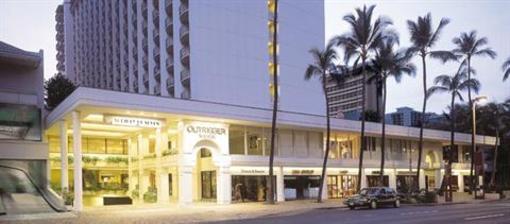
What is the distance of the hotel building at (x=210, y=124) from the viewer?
1499 inches

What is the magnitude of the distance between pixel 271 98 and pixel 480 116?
88.9ft

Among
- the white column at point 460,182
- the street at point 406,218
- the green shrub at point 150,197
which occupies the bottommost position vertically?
the white column at point 460,182

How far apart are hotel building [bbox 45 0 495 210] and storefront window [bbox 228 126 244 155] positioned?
0.27 feet

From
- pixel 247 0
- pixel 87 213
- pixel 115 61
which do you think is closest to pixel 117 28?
pixel 115 61

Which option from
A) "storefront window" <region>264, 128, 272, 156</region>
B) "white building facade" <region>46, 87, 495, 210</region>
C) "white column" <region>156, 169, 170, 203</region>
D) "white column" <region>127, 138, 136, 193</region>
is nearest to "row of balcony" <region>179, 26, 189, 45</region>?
"white building facade" <region>46, 87, 495, 210</region>

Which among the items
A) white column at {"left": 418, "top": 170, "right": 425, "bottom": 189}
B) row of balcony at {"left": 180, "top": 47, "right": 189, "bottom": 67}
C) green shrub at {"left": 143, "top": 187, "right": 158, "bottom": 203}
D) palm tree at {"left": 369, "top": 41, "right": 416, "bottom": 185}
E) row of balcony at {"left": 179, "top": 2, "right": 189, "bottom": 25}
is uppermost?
row of balcony at {"left": 179, "top": 2, "right": 189, "bottom": 25}

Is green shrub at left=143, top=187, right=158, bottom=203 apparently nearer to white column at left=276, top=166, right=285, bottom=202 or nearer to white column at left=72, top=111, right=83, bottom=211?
white column at left=72, top=111, right=83, bottom=211

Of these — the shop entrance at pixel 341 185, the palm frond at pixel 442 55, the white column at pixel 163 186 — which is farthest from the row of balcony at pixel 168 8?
the palm frond at pixel 442 55

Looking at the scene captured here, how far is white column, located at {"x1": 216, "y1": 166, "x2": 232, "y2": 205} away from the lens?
40.6 meters

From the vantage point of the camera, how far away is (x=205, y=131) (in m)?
39.7

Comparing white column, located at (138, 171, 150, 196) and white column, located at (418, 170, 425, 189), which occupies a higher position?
white column, located at (138, 171, 150, 196)

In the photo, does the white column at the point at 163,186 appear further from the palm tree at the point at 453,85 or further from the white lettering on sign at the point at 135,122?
the palm tree at the point at 453,85

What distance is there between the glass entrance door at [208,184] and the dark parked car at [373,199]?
410 inches

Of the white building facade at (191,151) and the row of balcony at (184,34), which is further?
the row of balcony at (184,34)
